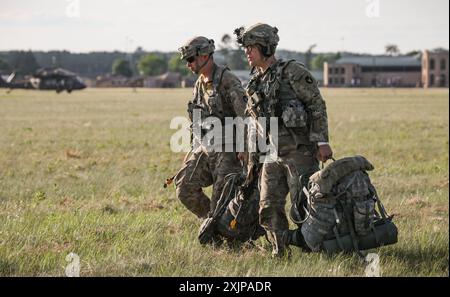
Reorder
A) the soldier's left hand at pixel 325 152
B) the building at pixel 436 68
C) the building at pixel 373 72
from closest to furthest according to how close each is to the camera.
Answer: the soldier's left hand at pixel 325 152, the building at pixel 436 68, the building at pixel 373 72

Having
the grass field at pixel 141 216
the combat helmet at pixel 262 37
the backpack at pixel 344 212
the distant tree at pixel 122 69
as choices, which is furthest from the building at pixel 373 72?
the backpack at pixel 344 212

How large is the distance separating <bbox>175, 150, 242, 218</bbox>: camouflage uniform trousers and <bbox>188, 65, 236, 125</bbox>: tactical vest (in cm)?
40

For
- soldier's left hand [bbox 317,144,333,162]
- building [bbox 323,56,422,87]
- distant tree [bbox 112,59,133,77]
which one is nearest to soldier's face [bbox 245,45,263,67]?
soldier's left hand [bbox 317,144,333,162]

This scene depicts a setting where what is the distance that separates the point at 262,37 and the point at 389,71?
176m

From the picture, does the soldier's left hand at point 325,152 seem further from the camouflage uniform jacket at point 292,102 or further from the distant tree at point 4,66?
the distant tree at point 4,66

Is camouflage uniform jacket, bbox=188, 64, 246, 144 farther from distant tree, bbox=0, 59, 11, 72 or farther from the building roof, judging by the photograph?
the building roof

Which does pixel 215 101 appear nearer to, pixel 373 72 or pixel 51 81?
pixel 51 81

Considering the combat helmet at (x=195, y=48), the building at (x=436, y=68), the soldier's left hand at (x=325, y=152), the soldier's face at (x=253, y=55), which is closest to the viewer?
the soldier's left hand at (x=325, y=152)

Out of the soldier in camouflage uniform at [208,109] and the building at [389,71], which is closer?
the soldier in camouflage uniform at [208,109]

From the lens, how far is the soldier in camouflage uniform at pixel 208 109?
7746 mm

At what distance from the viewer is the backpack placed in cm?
671

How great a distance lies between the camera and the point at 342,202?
6.76 m

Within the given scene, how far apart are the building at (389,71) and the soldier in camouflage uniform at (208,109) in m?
156
